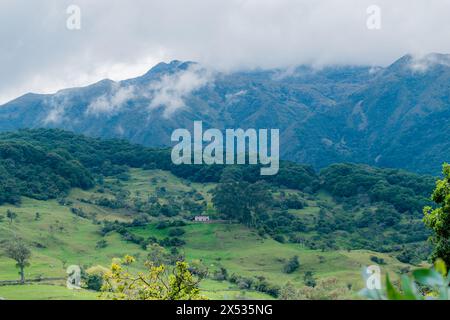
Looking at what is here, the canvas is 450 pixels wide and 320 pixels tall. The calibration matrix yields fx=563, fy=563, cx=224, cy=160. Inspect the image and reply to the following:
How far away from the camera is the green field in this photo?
5356 centimetres

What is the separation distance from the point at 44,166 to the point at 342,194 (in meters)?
55.0

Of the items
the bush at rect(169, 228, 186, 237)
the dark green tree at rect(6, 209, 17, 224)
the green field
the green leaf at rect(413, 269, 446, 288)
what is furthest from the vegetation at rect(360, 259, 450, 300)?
the dark green tree at rect(6, 209, 17, 224)

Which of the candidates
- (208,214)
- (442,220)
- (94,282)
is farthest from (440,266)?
(208,214)

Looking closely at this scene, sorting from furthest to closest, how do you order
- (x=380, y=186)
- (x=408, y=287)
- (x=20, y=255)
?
(x=380, y=186)
(x=20, y=255)
(x=408, y=287)

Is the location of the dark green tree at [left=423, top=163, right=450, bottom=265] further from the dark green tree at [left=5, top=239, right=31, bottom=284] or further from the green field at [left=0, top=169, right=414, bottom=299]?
the dark green tree at [left=5, top=239, right=31, bottom=284]

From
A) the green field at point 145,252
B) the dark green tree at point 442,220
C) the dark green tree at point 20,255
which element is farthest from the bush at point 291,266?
the dark green tree at point 442,220

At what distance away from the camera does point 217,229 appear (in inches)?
3034

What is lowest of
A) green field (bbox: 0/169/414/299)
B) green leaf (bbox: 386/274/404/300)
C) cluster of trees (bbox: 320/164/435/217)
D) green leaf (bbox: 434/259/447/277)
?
green field (bbox: 0/169/414/299)

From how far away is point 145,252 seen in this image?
216ft

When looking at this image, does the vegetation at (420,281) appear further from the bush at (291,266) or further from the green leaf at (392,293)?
the bush at (291,266)

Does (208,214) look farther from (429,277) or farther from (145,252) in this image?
(429,277)

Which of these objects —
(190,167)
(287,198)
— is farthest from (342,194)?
(190,167)

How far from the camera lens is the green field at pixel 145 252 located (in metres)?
53.6
